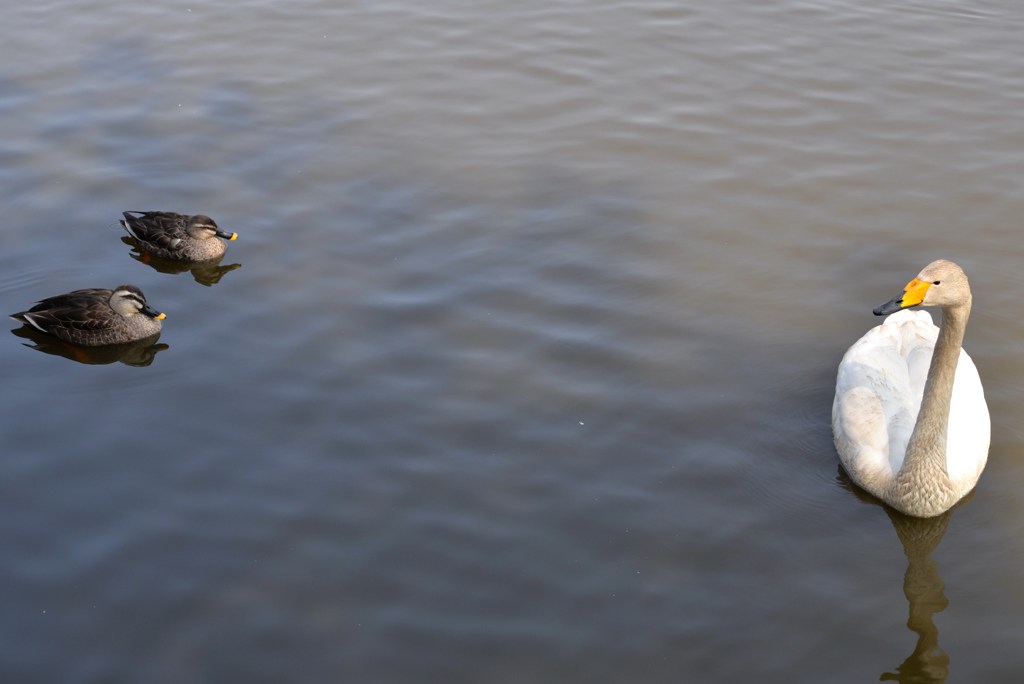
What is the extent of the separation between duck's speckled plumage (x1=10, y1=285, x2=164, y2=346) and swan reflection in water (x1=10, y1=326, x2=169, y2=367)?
0.08 m

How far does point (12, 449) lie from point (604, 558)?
4.65 meters

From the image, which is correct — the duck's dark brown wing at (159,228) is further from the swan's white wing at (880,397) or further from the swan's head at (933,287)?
the swan's head at (933,287)

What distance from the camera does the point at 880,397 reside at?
8.99 meters

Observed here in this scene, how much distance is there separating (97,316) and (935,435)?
701 centimetres

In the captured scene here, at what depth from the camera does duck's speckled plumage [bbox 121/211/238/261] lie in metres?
11.5

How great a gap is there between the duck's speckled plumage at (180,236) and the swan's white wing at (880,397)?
5.98 meters

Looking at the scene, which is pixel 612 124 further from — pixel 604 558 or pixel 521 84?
pixel 604 558

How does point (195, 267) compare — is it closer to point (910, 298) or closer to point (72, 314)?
point (72, 314)

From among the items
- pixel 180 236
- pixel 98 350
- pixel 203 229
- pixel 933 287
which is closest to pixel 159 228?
pixel 180 236

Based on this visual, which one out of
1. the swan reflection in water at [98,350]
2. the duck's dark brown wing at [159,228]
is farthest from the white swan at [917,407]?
the duck's dark brown wing at [159,228]

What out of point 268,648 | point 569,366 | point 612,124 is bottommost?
point 268,648

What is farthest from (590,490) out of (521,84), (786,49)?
(786,49)

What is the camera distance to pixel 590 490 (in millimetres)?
8758

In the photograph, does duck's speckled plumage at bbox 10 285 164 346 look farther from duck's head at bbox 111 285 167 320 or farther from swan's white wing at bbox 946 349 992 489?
swan's white wing at bbox 946 349 992 489
